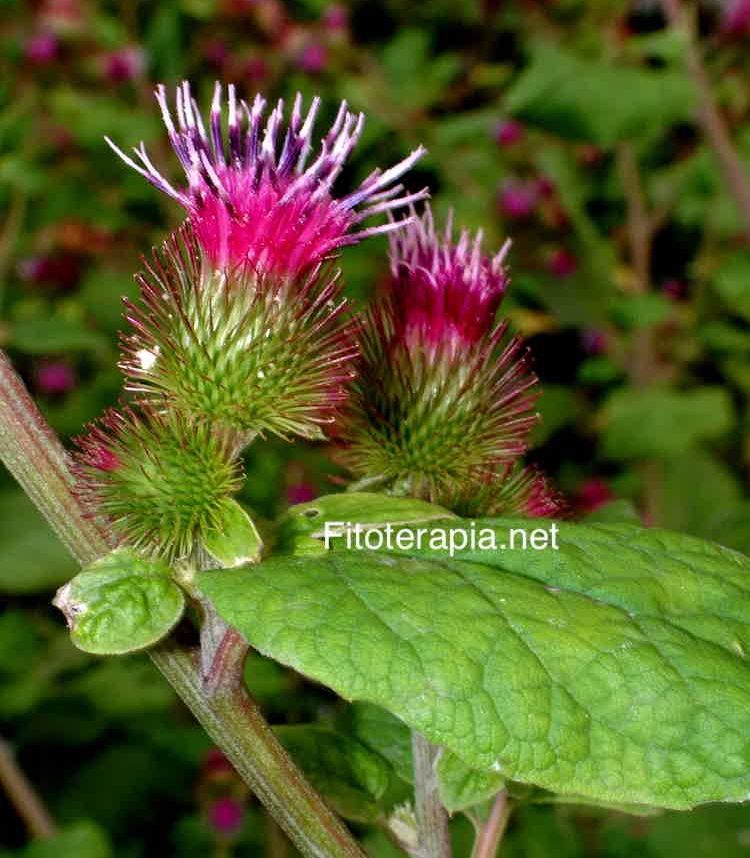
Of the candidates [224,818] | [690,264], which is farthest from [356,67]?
[224,818]

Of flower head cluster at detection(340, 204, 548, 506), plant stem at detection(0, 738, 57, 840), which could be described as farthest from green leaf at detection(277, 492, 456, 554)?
plant stem at detection(0, 738, 57, 840)

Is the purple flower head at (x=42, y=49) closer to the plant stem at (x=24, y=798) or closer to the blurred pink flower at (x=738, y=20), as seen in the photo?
the blurred pink flower at (x=738, y=20)

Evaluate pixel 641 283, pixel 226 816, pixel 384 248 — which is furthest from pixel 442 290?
pixel 641 283

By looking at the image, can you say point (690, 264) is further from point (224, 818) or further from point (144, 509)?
point (144, 509)

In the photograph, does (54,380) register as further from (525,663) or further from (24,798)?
(525,663)

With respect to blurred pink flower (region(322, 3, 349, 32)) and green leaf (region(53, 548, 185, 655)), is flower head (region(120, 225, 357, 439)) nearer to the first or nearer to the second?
green leaf (region(53, 548, 185, 655))

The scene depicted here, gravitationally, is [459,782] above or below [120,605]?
below

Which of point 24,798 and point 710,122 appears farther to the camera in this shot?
point 710,122
